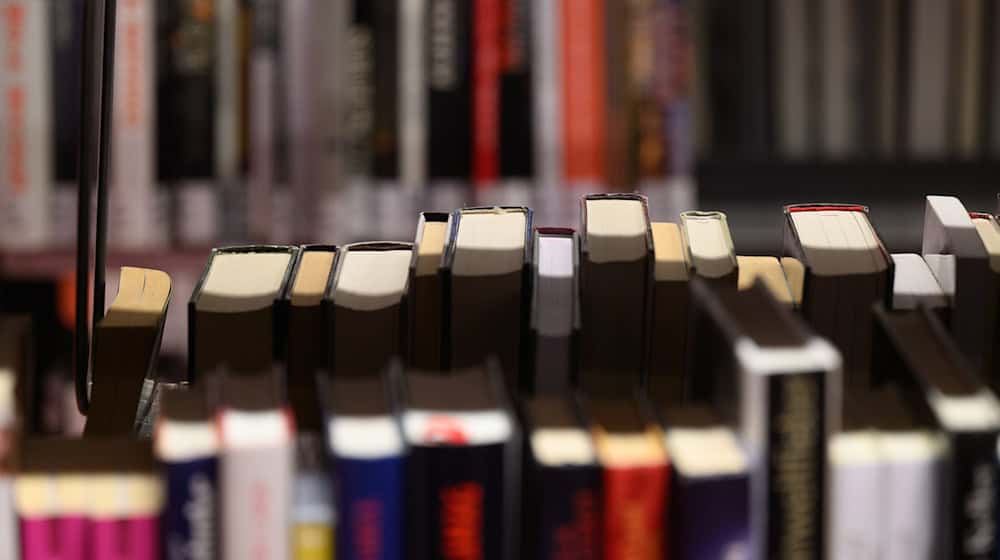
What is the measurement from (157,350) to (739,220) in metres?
0.83

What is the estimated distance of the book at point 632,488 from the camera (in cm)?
34

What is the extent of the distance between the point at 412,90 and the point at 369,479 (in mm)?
773

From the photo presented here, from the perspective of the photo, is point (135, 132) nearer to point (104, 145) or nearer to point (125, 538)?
point (104, 145)

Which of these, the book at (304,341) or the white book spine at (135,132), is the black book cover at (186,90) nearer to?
the white book spine at (135,132)

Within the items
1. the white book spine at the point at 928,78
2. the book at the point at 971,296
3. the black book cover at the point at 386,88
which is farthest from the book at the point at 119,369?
the white book spine at the point at 928,78

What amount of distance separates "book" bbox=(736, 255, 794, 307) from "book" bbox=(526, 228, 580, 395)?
0.24 ft

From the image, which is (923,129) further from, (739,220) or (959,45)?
(739,220)

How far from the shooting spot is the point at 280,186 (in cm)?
109

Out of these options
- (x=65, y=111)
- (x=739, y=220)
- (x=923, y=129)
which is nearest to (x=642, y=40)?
(x=739, y=220)

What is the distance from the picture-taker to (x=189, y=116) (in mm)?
1076

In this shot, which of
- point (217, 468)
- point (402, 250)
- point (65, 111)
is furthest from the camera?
point (65, 111)

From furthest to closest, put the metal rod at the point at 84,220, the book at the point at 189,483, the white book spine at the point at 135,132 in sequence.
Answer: the white book spine at the point at 135,132 → the metal rod at the point at 84,220 → the book at the point at 189,483

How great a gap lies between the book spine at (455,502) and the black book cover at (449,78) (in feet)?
2.49

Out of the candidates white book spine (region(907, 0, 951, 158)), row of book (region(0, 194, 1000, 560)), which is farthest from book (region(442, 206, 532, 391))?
white book spine (region(907, 0, 951, 158))
